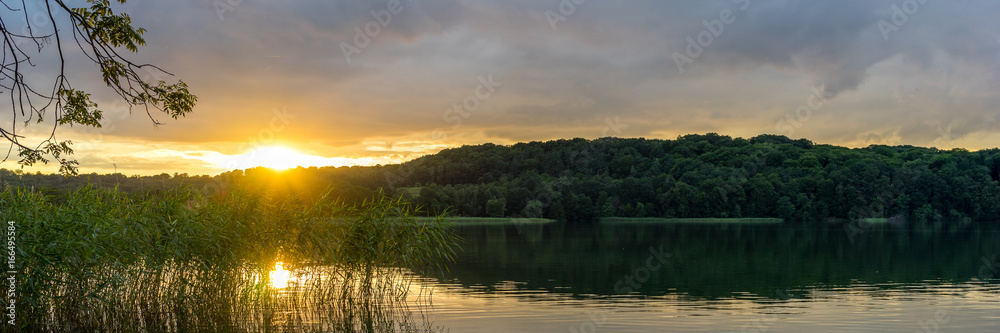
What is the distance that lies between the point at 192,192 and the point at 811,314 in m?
21.5

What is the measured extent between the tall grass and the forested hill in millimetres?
116371

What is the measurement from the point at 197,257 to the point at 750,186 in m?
145

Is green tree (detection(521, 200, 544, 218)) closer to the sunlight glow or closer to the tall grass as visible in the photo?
the sunlight glow

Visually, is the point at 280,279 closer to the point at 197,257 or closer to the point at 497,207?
the point at 197,257

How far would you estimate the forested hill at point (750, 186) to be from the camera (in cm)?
14712

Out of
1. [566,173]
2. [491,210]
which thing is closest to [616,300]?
[491,210]

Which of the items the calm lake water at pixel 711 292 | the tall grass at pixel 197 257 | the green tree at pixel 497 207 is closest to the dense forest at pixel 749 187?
the green tree at pixel 497 207

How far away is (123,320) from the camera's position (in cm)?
1903

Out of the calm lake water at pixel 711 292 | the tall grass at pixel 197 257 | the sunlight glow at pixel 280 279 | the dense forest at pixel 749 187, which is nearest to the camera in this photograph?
the tall grass at pixel 197 257

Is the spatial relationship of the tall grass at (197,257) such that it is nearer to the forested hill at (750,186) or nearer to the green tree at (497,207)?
the forested hill at (750,186)

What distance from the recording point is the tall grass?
16812mm

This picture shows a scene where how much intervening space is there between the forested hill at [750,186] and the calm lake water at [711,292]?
9638cm

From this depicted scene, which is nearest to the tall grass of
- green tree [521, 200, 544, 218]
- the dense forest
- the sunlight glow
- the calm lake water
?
the sunlight glow

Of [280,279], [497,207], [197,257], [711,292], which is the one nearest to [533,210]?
[497,207]
